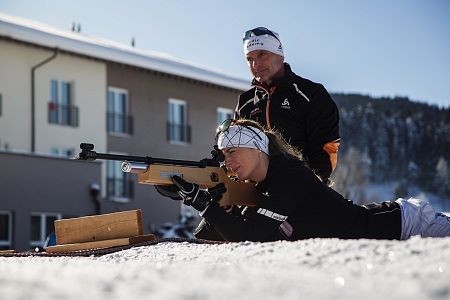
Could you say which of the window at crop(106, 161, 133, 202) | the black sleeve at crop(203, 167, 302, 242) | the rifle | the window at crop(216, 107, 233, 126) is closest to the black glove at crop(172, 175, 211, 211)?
the black sleeve at crop(203, 167, 302, 242)

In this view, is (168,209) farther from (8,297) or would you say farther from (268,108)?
(8,297)

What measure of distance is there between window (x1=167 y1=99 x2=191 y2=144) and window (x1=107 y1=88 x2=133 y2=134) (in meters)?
1.91

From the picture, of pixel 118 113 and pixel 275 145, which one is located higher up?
pixel 118 113

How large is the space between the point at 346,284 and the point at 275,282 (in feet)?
0.44

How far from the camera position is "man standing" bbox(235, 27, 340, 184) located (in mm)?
5176

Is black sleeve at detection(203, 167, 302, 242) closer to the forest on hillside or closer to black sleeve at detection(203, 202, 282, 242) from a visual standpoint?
black sleeve at detection(203, 202, 282, 242)

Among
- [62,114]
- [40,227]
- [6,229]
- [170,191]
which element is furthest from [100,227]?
[62,114]

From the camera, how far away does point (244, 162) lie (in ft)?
14.5

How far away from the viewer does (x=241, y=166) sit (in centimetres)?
445

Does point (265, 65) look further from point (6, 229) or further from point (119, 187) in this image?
point (119, 187)

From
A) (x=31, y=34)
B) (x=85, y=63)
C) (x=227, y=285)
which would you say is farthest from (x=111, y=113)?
(x=227, y=285)

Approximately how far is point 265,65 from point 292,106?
29cm

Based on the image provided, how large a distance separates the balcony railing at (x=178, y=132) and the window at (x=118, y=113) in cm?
188

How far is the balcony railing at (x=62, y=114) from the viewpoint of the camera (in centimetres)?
2498
